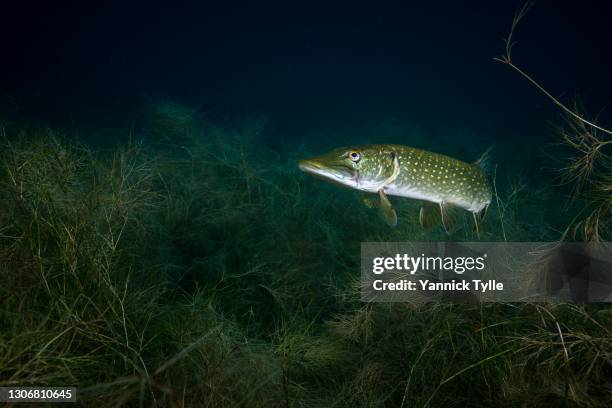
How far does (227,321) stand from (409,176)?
96.7 inches

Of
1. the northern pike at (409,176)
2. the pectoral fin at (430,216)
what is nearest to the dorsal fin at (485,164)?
the northern pike at (409,176)

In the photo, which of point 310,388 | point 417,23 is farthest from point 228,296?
point 417,23

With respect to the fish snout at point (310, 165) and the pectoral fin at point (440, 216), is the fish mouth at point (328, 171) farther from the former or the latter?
the pectoral fin at point (440, 216)

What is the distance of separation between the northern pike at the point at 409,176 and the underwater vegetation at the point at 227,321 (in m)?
0.70

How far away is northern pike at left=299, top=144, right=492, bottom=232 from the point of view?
3693mm

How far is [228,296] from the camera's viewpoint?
4035mm

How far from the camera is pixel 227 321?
314 cm

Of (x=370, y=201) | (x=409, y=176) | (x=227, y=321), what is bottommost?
(x=227, y=321)

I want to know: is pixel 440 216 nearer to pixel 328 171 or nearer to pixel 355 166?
pixel 355 166

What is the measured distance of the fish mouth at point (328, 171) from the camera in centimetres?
355

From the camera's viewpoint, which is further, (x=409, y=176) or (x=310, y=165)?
(x=409, y=176)

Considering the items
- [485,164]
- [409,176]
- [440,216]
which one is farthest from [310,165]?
[485,164]

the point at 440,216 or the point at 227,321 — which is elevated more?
the point at 440,216

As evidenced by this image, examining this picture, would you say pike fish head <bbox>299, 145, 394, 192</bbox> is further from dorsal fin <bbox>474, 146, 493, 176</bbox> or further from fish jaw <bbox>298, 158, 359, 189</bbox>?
dorsal fin <bbox>474, 146, 493, 176</bbox>
